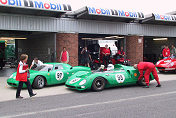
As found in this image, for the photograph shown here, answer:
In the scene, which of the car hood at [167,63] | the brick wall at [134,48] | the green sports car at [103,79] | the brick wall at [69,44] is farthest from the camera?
the brick wall at [134,48]

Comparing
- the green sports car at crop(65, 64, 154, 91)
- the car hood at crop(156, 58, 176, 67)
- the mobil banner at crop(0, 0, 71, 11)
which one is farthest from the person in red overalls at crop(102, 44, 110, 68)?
the green sports car at crop(65, 64, 154, 91)

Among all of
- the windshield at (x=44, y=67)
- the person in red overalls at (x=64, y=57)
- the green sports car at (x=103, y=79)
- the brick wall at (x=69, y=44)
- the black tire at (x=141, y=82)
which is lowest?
the black tire at (x=141, y=82)

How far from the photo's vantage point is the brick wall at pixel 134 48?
1819 centimetres

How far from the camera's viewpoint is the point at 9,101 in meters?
7.30

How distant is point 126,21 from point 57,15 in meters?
5.60

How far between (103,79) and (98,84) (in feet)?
0.91

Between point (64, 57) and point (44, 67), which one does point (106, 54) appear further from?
point (44, 67)

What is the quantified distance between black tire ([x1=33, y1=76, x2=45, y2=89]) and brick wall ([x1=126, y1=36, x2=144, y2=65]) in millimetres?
10294

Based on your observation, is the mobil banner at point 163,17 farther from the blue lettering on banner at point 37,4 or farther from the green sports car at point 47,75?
the green sports car at point 47,75

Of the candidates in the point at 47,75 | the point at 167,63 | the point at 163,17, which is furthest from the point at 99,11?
the point at 47,75

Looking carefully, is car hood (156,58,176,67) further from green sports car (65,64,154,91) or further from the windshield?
the windshield

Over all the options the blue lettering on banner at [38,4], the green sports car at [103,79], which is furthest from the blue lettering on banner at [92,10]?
the green sports car at [103,79]

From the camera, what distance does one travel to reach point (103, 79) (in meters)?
8.73

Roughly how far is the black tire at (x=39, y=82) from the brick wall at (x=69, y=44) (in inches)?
215
